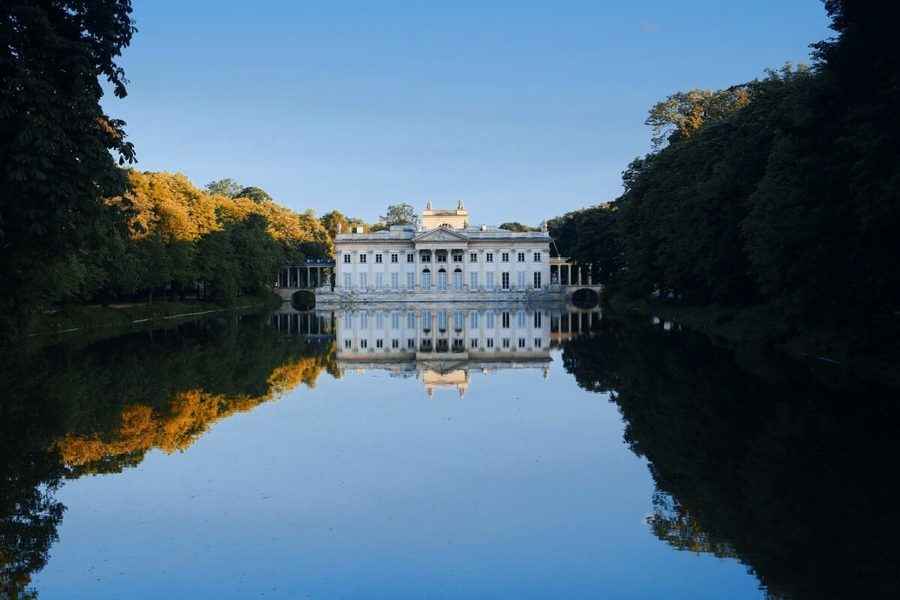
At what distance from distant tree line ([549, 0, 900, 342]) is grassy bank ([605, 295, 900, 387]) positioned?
2.23ft

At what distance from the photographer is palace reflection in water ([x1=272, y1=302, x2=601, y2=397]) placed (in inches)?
1083

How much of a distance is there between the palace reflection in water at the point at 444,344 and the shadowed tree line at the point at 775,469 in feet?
16.7

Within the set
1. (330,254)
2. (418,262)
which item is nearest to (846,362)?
(418,262)

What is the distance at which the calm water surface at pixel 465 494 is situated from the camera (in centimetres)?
836

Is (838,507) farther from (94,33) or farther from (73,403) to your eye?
(94,33)

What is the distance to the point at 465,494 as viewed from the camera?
11.3 metres

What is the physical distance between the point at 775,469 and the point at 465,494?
4211mm

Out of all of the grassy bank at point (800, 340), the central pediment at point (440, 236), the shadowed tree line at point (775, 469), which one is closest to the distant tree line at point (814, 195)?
the grassy bank at point (800, 340)

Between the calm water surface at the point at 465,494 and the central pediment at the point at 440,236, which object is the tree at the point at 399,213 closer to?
the central pediment at the point at 440,236

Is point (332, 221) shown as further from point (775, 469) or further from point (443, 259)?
point (775, 469)

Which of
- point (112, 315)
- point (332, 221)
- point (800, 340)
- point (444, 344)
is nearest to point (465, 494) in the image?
point (800, 340)

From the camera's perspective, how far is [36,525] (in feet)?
33.0

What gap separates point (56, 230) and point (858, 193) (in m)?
16.3

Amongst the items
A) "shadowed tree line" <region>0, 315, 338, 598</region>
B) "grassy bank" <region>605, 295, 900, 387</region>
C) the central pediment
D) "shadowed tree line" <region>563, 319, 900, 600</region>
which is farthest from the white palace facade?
"shadowed tree line" <region>563, 319, 900, 600</region>
